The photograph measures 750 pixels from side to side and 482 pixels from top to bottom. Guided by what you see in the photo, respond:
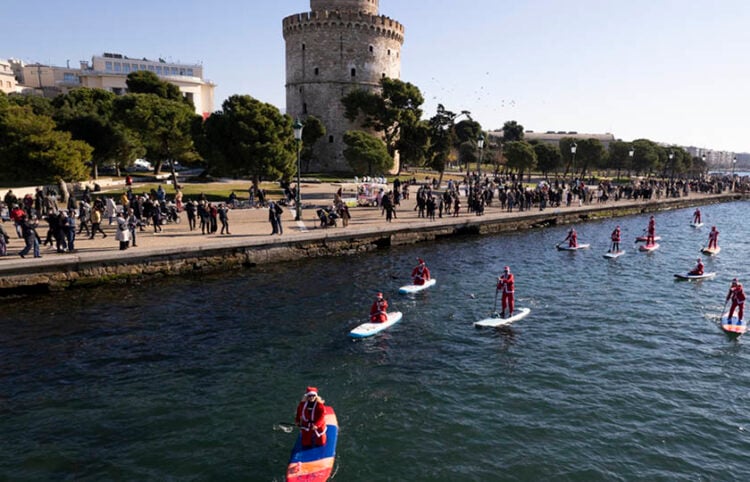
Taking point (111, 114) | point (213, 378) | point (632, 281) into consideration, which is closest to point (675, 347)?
point (632, 281)

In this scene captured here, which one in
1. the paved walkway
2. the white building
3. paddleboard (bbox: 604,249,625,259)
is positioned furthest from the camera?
the white building

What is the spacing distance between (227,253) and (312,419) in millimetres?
16496

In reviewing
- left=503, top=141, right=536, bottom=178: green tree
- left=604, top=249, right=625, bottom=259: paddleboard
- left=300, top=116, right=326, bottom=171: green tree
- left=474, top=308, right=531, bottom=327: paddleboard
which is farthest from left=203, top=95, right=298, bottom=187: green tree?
left=503, top=141, right=536, bottom=178: green tree

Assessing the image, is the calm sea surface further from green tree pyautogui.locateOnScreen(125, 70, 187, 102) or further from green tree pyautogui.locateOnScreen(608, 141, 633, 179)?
green tree pyautogui.locateOnScreen(608, 141, 633, 179)

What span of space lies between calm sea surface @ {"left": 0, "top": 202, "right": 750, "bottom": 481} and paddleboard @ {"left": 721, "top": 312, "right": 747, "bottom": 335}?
404 millimetres

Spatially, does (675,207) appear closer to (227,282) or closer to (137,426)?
(227,282)

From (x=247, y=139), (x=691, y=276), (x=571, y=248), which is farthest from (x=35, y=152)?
(x=691, y=276)

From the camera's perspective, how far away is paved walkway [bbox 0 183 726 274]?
2102 cm

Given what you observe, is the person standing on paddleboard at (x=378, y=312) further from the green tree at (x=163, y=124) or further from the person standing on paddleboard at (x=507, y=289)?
the green tree at (x=163, y=124)

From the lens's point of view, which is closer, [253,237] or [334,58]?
[253,237]

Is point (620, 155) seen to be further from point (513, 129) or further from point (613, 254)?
point (613, 254)

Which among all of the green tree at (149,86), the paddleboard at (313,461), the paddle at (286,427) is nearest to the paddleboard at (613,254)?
the paddle at (286,427)

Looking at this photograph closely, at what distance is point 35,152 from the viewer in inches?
1227

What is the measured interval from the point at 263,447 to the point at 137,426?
3229 mm
